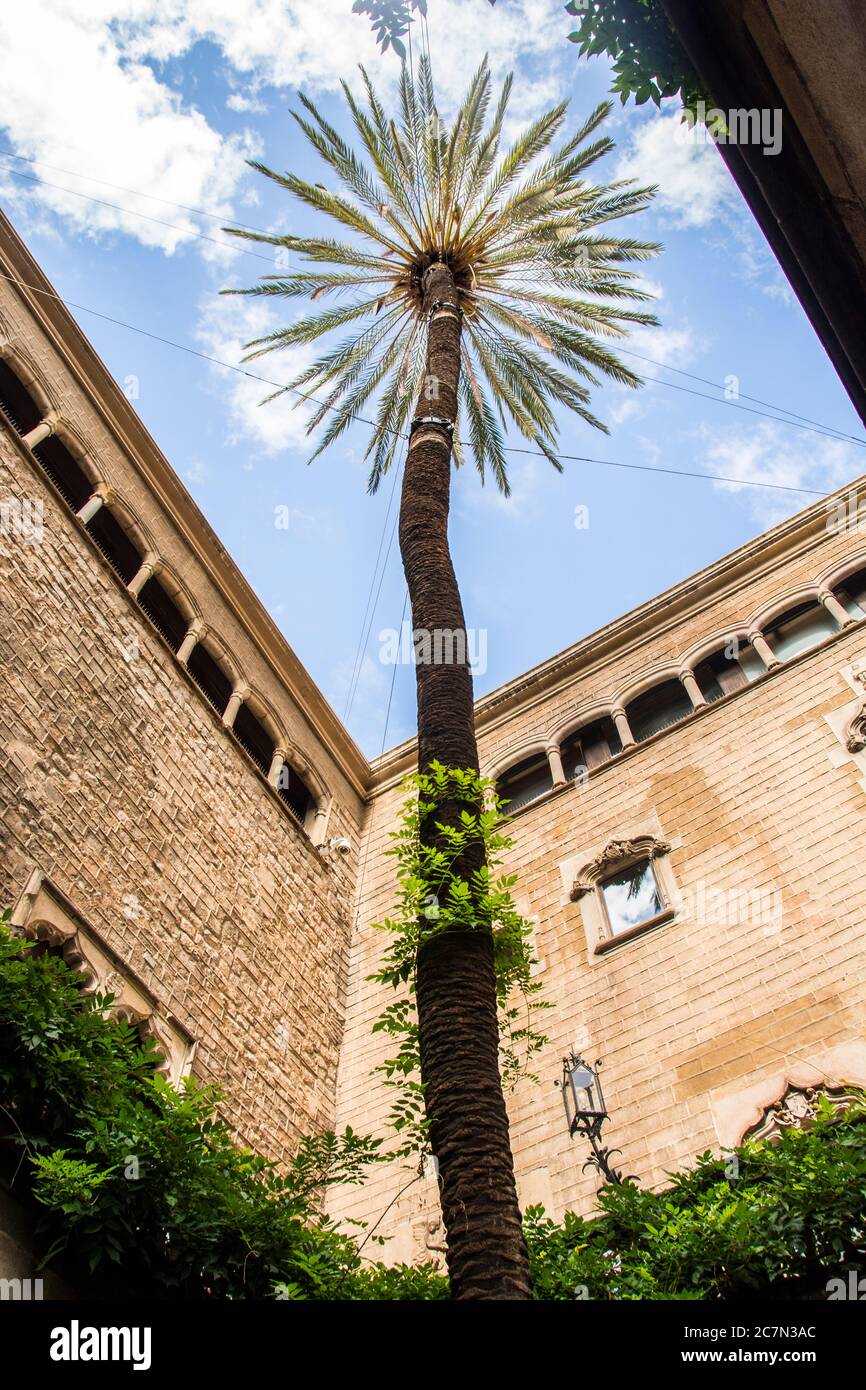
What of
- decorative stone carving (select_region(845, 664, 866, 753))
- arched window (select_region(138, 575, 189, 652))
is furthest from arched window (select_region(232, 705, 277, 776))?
decorative stone carving (select_region(845, 664, 866, 753))

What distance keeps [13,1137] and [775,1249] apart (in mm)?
4192

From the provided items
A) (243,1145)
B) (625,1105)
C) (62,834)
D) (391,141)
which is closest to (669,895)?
(625,1105)

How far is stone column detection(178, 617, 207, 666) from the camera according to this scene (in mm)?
13477

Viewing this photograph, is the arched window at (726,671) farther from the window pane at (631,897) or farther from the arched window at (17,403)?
the arched window at (17,403)

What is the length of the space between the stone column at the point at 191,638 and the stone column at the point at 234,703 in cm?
86

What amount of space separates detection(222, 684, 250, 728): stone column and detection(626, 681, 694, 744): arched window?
524 centimetres

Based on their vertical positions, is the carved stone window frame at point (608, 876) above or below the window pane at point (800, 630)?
below

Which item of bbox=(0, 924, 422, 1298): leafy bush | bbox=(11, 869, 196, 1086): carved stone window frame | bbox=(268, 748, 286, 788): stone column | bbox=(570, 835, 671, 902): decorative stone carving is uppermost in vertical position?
bbox=(268, 748, 286, 788): stone column

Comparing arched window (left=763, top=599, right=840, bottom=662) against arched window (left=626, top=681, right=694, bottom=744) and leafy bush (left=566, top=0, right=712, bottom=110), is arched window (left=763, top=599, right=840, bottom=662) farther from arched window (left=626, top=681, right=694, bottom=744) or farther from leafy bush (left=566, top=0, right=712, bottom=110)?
leafy bush (left=566, top=0, right=712, bottom=110)

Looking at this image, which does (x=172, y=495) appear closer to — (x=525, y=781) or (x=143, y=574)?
(x=143, y=574)

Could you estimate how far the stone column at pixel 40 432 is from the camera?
466 inches

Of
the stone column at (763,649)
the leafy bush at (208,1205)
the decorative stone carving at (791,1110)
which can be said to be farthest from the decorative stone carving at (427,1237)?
the stone column at (763,649)

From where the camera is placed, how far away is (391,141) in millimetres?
13977

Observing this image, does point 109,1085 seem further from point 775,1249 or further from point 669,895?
point 669,895
